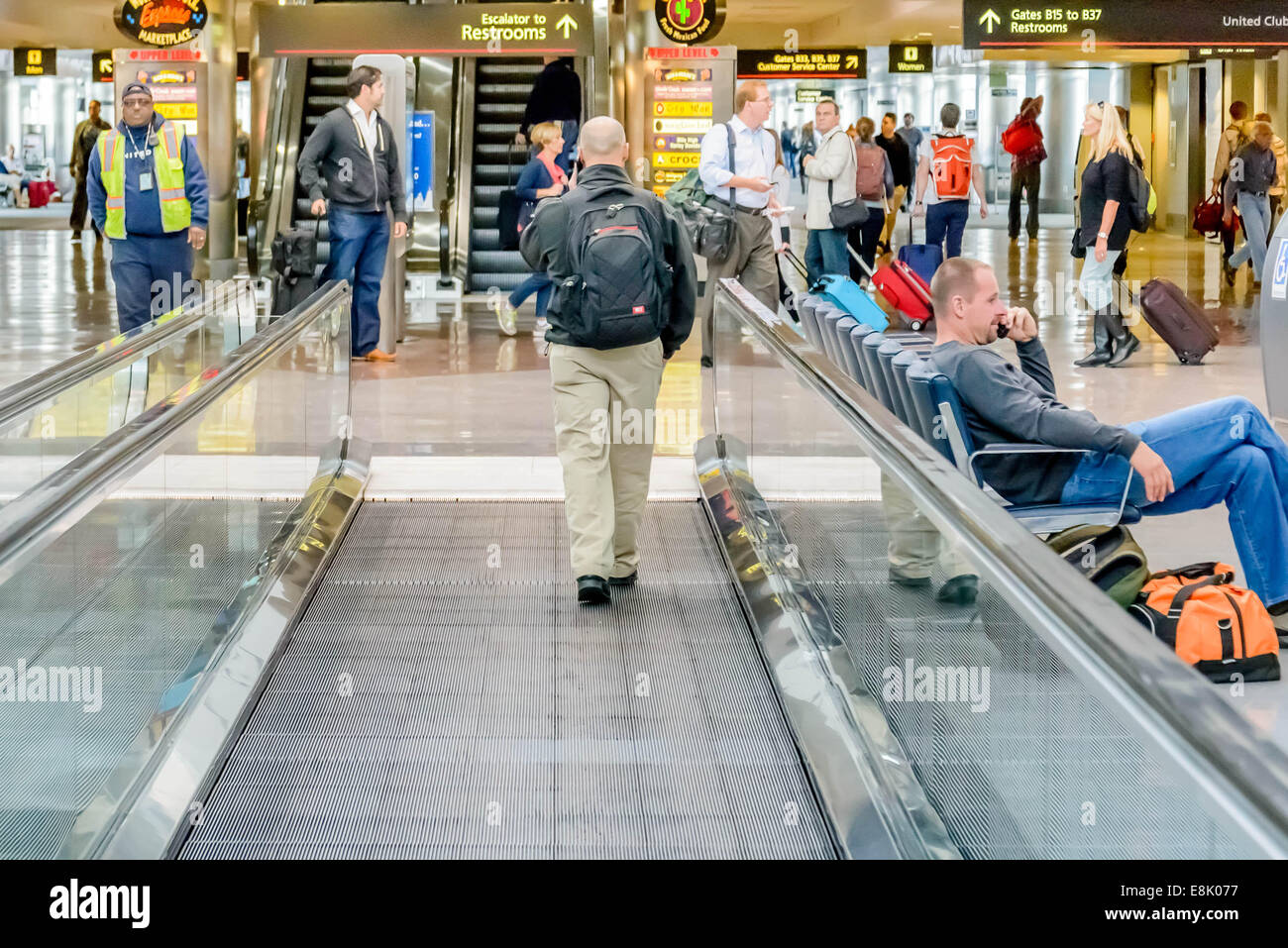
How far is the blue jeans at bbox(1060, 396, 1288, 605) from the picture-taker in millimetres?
4527

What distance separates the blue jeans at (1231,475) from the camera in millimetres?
4527

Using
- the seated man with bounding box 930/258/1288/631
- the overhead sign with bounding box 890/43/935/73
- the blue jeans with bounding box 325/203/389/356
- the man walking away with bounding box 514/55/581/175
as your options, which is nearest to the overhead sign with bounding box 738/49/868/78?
the overhead sign with bounding box 890/43/935/73

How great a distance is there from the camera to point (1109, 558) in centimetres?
432

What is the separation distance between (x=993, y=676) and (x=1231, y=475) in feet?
7.31

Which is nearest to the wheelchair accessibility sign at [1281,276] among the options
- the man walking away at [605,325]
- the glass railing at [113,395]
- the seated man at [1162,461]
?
the seated man at [1162,461]

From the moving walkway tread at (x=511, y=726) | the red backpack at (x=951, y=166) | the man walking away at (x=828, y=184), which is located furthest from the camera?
the red backpack at (x=951, y=166)

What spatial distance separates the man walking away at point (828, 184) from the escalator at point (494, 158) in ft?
9.76

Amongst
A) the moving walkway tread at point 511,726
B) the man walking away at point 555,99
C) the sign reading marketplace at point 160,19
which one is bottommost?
the moving walkway tread at point 511,726

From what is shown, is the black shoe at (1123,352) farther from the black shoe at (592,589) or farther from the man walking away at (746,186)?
the black shoe at (592,589)

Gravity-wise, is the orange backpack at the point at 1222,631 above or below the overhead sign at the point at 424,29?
below

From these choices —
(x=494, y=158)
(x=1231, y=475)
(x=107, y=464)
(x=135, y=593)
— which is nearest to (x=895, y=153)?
(x=494, y=158)

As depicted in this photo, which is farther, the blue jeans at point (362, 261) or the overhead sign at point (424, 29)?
the overhead sign at point (424, 29)

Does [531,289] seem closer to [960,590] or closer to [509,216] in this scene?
[509,216]
